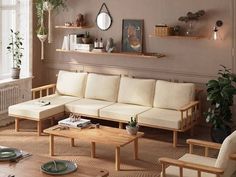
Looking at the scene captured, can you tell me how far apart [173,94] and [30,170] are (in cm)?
323

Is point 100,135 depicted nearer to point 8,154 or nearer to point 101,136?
point 101,136

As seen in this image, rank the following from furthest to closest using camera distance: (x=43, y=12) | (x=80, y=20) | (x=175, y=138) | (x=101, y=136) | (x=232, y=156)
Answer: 1. (x=43, y=12)
2. (x=80, y=20)
3. (x=175, y=138)
4. (x=101, y=136)
5. (x=232, y=156)

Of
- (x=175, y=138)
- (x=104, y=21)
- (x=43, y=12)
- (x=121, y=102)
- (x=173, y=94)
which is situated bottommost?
(x=175, y=138)

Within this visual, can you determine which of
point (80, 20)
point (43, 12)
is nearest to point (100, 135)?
point (80, 20)

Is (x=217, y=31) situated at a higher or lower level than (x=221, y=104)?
higher

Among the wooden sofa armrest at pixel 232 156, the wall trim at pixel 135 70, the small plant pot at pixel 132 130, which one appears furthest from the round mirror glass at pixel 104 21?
the wooden sofa armrest at pixel 232 156

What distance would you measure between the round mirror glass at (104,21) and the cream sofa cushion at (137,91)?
3.30 feet

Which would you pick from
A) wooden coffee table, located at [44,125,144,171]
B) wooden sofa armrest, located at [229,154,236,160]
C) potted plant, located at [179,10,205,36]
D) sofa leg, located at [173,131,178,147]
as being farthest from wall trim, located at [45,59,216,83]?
wooden sofa armrest, located at [229,154,236,160]

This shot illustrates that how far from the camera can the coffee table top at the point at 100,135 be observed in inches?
216

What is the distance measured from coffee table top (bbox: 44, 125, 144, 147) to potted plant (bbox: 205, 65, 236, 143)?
1.22 metres

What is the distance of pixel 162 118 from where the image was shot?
250 inches

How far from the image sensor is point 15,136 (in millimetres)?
6801

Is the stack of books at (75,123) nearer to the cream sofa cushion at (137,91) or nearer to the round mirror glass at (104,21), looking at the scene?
the cream sofa cushion at (137,91)

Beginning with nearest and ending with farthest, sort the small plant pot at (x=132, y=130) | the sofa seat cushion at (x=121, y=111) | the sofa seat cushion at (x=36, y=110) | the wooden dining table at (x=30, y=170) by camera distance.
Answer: the wooden dining table at (x=30, y=170)
the small plant pot at (x=132, y=130)
the sofa seat cushion at (x=121, y=111)
the sofa seat cushion at (x=36, y=110)
